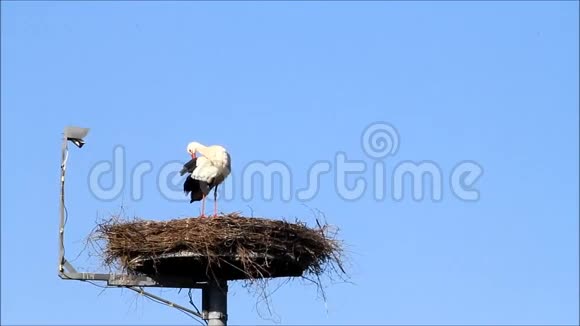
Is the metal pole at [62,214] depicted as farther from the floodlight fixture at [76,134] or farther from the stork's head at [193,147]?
the stork's head at [193,147]

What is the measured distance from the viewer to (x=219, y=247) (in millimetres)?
10398

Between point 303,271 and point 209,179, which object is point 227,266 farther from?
point 209,179

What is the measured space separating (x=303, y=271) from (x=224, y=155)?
2419mm

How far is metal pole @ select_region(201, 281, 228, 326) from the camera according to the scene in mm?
10711

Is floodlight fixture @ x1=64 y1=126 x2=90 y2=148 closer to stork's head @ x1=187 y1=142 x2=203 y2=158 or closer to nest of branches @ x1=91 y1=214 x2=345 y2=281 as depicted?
nest of branches @ x1=91 y1=214 x2=345 y2=281

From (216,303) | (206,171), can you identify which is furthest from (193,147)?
(216,303)

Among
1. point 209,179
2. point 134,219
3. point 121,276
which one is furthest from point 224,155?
point 121,276

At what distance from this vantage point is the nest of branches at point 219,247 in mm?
10398

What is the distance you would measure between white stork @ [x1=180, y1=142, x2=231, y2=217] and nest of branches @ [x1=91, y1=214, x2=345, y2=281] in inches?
77.5

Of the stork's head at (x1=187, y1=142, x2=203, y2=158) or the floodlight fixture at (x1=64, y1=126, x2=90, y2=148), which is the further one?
the stork's head at (x1=187, y1=142, x2=203, y2=158)

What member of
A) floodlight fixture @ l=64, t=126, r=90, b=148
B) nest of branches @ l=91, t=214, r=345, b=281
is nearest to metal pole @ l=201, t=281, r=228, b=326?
nest of branches @ l=91, t=214, r=345, b=281

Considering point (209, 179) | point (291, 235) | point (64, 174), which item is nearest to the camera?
point (64, 174)

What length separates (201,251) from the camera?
34.0ft

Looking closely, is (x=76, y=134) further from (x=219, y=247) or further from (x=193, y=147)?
(x=193, y=147)
